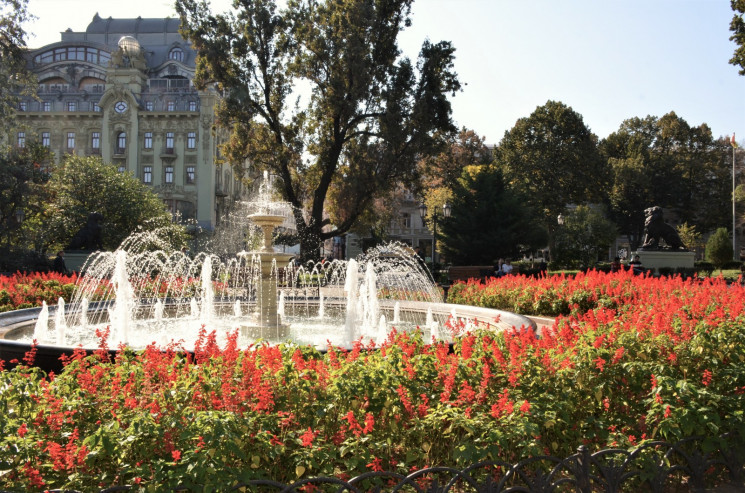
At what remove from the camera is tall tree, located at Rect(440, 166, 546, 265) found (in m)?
33.3

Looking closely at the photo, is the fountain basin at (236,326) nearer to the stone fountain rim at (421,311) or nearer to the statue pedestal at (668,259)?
the stone fountain rim at (421,311)

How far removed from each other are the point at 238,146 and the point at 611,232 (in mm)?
33353

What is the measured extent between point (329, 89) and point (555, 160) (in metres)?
27.9

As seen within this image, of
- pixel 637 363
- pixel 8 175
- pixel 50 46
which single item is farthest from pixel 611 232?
pixel 50 46

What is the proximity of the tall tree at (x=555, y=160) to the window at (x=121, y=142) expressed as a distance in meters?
32.2

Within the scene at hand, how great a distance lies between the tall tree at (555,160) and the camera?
47219 mm

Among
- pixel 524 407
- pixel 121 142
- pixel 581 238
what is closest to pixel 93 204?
pixel 121 142

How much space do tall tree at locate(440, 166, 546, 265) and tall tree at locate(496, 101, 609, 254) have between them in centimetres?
1272

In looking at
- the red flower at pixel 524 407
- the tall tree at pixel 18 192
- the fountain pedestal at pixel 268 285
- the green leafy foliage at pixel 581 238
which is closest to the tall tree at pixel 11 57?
the tall tree at pixel 18 192

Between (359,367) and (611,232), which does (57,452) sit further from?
(611,232)

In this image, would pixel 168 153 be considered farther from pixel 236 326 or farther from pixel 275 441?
pixel 275 441

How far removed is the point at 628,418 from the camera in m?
4.29

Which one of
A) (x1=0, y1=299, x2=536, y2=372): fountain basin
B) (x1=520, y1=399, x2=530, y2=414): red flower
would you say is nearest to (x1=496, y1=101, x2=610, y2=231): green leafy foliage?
(x1=0, y1=299, x2=536, y2=372): fountain basin

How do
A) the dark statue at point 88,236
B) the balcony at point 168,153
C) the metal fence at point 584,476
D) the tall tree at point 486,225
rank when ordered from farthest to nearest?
1. the balcony at point 168,153
2. the tall tree at point 486,225
3. the dark statue at point 88,236
4. the metal fence at point 584,476
